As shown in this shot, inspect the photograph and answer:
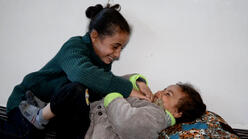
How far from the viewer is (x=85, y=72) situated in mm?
834

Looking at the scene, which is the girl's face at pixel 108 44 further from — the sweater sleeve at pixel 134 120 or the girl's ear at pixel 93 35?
the sweater sleeve at pixel 134 120

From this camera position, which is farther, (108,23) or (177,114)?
(108,23)

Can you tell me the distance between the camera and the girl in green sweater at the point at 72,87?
747 millimetres

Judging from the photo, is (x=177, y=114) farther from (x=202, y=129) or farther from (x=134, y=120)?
Answer: (x=134, y=120)

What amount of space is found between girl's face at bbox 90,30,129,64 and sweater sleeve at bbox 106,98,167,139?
35 centimetres

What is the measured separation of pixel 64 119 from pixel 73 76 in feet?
0.63

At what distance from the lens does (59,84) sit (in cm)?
97

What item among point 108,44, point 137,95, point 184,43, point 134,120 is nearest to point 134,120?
point 134,120

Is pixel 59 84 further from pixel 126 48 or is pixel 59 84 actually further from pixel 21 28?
pixel 21 28

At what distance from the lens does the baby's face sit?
925 mm

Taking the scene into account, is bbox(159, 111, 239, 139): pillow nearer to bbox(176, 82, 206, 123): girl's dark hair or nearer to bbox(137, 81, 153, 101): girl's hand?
bbox(176, 82, 206, 123): girl's dark hair

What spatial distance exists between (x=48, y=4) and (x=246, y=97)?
1523mm

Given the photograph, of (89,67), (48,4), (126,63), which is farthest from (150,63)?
(48,4)

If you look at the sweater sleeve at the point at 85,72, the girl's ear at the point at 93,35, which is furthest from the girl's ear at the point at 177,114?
the girl's ear at the point at 93,35
